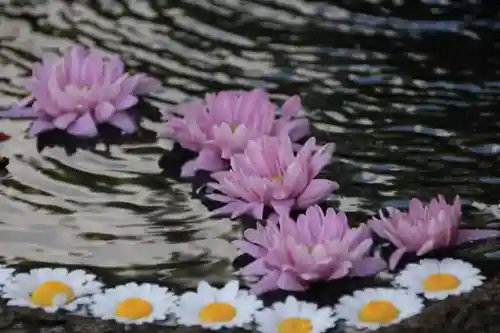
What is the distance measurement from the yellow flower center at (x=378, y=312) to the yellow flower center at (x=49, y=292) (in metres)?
0.25

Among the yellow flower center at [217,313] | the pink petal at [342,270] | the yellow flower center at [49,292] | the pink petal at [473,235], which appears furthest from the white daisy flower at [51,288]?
the pink petal at [473,235]

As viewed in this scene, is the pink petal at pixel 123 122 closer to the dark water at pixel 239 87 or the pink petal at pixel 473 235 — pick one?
the dark water at pixel 239 87

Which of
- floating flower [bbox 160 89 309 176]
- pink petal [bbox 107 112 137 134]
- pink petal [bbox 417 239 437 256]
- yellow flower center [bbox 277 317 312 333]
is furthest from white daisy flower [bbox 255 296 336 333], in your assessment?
pink petal [bbox 107 112 137 134]

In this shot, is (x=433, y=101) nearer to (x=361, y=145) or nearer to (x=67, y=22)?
(x=361, y=145)

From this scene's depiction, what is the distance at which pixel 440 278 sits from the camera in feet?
2.79

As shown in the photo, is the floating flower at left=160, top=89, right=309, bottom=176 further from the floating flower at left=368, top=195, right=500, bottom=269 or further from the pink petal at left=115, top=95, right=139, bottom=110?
the floating flower at left=368, top=195, right=500, bottom=269

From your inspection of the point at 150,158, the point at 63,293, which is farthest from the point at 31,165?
the point at 63,293

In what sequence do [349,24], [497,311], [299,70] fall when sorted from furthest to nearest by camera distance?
[349,24] < [299,70] < [497,311]

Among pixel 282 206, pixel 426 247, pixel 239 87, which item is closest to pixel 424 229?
pixel 426 247

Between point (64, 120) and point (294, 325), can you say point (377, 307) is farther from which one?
point (64, 120)

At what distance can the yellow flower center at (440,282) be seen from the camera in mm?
842

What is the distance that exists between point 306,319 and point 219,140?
0.86 ft

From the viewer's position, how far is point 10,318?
32.5 inches

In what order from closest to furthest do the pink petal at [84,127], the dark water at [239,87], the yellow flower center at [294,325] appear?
the yellow flower center at [294,325] → the dark water at [239,87] → the pink petal at [84,127]
